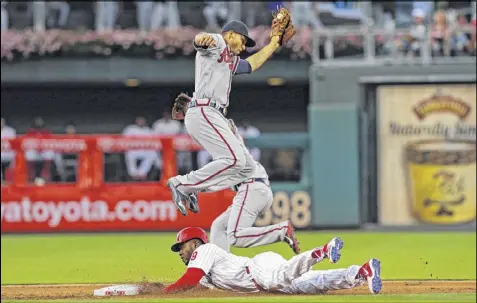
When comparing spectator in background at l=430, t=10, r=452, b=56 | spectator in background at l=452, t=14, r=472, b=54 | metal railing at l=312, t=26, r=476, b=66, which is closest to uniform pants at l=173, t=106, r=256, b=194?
metal railing at l=312, t=26, r=476, b=66

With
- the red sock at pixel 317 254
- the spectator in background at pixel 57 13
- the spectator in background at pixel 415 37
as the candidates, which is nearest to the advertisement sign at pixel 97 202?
the spectator in background at pixel 415 37

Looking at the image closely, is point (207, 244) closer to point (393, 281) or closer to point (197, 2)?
point (393, 281)

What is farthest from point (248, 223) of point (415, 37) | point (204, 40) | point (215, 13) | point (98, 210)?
point (215, 13)

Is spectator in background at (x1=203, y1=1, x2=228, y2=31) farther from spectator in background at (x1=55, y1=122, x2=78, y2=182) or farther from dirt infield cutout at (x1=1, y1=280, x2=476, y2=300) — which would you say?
dirt infield cutout at (x1=1, y1=280, x2=476, y2=300)

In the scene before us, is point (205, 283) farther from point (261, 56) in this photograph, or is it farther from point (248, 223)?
point (261, 56)

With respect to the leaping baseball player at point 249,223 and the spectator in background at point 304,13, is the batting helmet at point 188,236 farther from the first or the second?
the spectator in background at point 304,13

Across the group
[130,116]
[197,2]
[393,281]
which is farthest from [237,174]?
[130,116]
